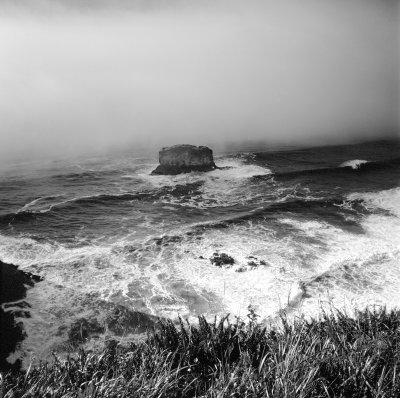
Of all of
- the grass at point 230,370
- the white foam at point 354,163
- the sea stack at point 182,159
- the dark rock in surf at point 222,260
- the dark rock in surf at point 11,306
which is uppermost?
the sea stack at point 182,159

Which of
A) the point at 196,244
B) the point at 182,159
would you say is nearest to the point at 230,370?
the point at 196,244

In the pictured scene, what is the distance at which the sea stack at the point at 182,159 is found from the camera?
51.8 meters

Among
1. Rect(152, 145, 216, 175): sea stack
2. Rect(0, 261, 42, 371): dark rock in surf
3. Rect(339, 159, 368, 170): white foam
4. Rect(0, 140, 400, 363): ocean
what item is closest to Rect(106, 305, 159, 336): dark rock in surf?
Rect(0, 140, 400, 363): ocean

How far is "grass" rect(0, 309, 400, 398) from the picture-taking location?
7.68 meters

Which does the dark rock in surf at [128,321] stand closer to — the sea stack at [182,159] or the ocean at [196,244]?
the ocean at [196,244]

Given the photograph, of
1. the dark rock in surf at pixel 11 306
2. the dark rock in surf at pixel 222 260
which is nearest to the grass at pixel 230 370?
the dark rock in surf at pixel 11 306

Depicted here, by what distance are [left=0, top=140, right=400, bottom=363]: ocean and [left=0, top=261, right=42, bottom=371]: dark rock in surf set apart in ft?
1.45

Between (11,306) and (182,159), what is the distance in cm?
3699

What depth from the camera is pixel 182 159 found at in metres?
52.2

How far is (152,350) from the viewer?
10.3 metres

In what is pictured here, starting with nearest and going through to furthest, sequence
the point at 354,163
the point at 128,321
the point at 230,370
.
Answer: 1. the point at 230,370
2. the point at 128,321
3. the point at 354,163

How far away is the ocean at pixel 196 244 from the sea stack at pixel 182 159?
189 cm

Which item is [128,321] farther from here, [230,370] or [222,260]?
[230,370]

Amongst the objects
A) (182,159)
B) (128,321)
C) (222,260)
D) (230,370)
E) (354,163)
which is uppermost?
(182,159)
